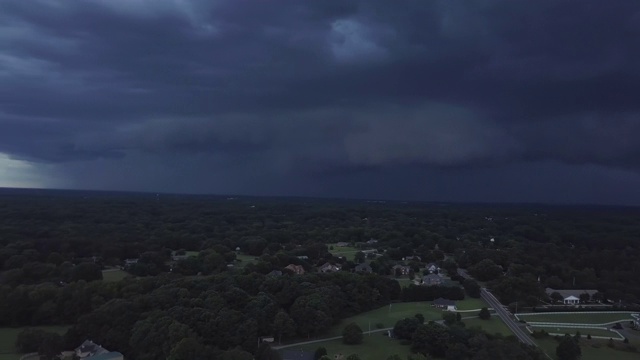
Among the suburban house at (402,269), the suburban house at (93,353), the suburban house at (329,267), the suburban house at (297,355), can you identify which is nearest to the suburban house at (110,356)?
the suburban house at (93,353)

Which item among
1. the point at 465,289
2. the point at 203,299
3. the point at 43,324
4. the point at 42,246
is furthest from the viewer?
the point at 42,246

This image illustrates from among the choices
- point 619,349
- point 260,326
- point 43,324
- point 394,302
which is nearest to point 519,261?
point 394,302

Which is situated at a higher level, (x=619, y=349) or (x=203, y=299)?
(x=203, y=299)

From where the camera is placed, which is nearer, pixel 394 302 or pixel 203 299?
pixel 203 299

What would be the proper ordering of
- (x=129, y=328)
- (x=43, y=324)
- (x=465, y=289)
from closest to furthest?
(x=129, y=328)
(x=43, y=324)
(x=465, y=289)

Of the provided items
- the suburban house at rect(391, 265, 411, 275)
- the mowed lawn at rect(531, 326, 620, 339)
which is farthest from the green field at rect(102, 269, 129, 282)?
the mowed lawn at rect(531, 326, 620, 339)

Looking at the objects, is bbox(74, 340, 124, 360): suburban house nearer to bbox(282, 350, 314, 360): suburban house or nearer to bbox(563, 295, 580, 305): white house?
bbox(282, 350, 314, 360): suburban house

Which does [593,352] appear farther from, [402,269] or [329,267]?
[329,267]

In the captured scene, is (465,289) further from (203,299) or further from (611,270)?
(203,299)
